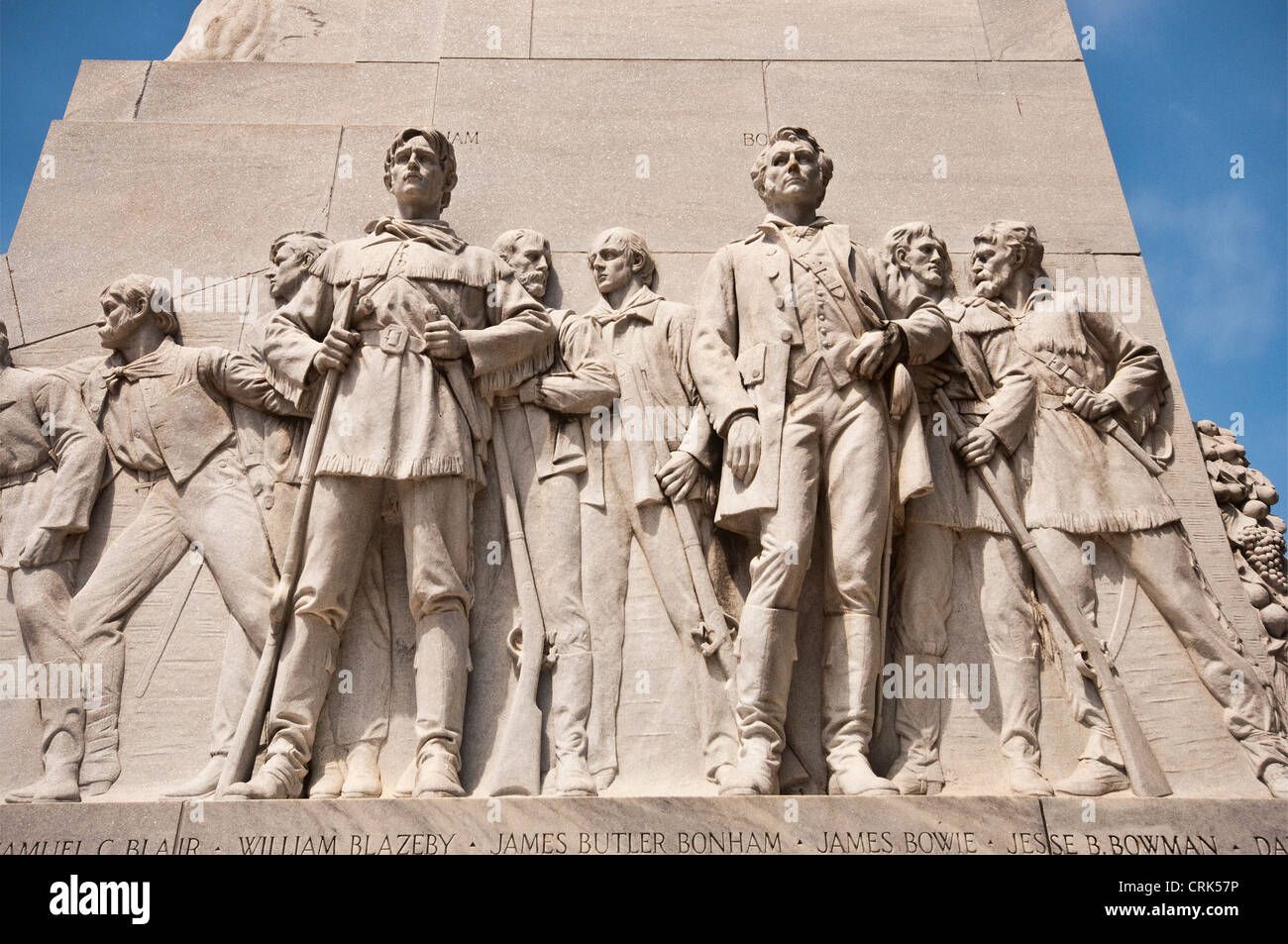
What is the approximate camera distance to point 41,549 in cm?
746

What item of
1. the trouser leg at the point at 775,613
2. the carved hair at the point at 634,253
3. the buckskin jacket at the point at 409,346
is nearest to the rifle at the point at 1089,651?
the trouser leg at the point at 775,613

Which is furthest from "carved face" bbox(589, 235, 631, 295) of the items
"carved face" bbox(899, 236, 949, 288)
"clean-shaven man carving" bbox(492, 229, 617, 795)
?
"carved face" bbox(899, 236, 949, 288)

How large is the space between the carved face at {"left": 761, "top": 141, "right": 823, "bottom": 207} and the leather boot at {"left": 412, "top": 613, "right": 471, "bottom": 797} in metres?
3.37

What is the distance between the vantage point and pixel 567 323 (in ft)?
26.2

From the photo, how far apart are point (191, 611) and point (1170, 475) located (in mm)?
6069

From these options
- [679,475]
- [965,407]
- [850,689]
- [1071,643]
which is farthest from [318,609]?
[1071,643]

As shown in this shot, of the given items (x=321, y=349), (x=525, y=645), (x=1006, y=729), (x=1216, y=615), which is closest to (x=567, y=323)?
(x=321, y=349)

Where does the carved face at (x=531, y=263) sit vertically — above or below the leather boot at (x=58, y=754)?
above

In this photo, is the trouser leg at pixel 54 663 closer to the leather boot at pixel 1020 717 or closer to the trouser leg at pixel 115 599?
the trouser leg at pixel 115 599

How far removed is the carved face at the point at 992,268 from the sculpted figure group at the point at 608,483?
0.18ft

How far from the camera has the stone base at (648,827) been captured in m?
6.22

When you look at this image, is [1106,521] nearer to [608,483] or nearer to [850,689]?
[850,689]

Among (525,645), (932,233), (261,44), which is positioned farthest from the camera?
(261,44)
